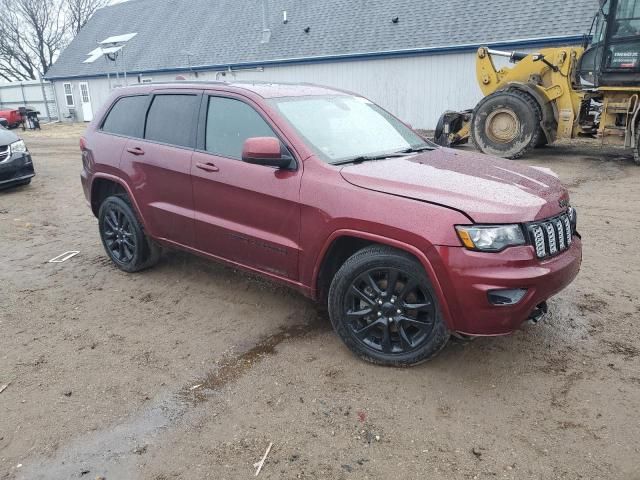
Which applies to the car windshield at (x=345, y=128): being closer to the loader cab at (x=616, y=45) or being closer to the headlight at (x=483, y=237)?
the headlight at (x=483, y=237)

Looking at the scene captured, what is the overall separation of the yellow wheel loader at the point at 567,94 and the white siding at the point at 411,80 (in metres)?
5.16

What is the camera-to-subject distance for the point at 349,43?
19.2 m

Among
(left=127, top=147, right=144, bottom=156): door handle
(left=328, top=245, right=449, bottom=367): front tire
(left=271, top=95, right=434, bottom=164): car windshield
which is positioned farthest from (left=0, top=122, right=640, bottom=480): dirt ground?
(left=271, top=95, right=434, bottom=164): car windshield

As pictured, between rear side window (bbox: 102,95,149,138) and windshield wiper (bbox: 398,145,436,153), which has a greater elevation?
rear side window (bbox: 102,95,149,138)

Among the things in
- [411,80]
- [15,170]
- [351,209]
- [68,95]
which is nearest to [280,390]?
[351,209]

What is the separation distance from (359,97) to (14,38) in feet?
138

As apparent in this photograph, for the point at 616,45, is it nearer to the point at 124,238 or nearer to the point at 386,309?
the point at 386,309

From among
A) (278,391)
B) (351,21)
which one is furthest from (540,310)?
(351,21)

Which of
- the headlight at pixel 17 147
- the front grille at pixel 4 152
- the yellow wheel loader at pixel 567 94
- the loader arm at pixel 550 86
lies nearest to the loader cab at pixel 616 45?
the yellow wheel loader at pixel 567 94

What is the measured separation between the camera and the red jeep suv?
9.53ft

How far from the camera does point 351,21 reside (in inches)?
783

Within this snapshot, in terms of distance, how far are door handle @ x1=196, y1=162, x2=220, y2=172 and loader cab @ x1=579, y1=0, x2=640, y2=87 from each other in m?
8.79

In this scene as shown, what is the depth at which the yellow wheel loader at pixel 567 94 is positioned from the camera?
31.1 feet

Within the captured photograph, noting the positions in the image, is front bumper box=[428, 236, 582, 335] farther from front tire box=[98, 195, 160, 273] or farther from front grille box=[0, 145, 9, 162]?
front grille box=[0, 145, 9, 162]
